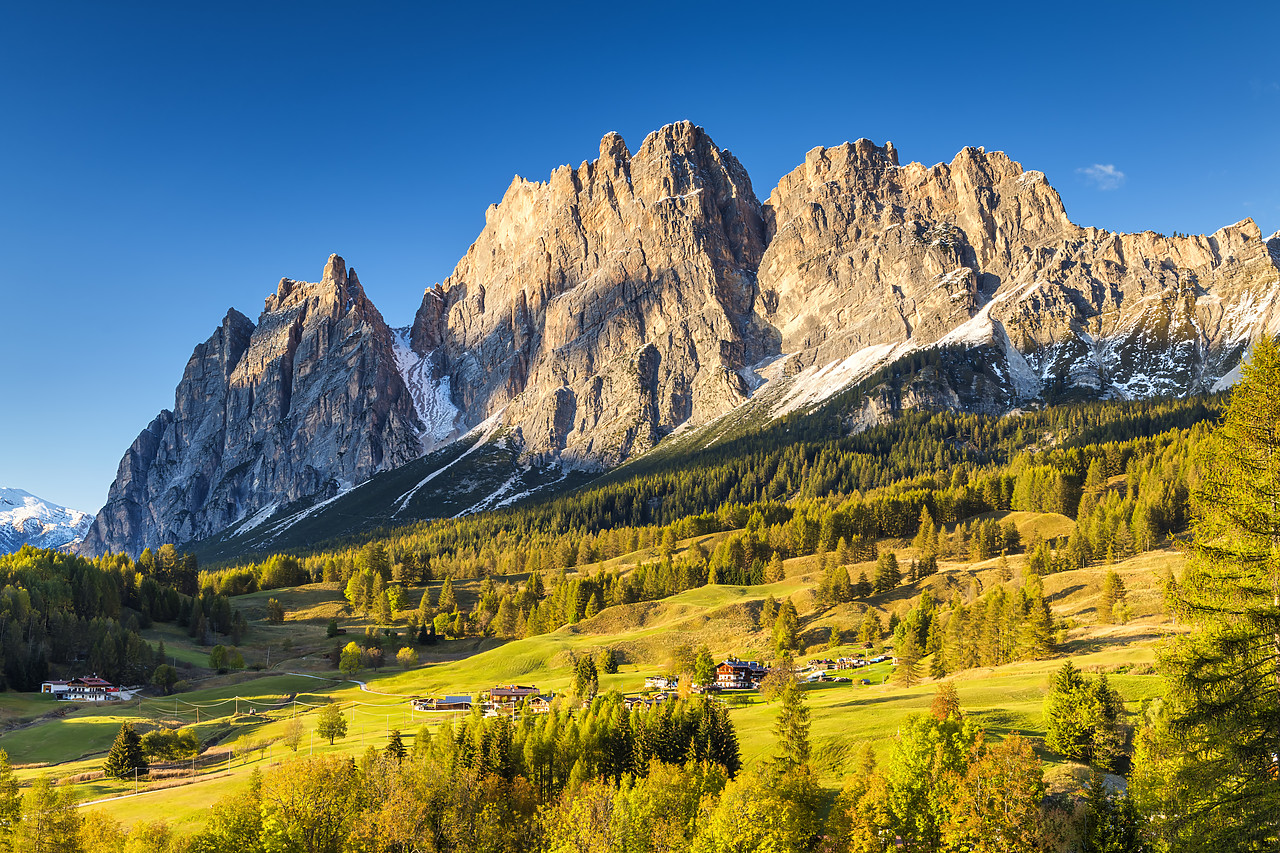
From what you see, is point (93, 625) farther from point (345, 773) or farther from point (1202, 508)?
point (1202, 508)

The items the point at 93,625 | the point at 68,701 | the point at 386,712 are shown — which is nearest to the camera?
the point at 386,712

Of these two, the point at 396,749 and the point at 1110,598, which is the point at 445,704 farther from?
the point at 1110,598

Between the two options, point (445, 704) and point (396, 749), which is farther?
point (445, 704)

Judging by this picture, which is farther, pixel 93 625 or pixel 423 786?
pixel 93 625

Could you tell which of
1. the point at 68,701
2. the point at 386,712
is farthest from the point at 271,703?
the point at 68,701

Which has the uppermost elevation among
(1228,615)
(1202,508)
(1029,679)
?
(1202,508)

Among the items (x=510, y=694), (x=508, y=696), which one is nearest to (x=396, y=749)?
(x=508, y=696)

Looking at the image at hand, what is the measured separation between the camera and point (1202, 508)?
24.8 m

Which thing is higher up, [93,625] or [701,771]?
[93,625]

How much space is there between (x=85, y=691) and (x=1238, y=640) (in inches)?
4997

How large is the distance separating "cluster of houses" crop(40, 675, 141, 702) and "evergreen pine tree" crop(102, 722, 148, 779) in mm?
39012

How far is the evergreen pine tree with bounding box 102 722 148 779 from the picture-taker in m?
71.7

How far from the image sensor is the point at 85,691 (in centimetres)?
10619

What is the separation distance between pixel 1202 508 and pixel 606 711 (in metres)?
47.0
